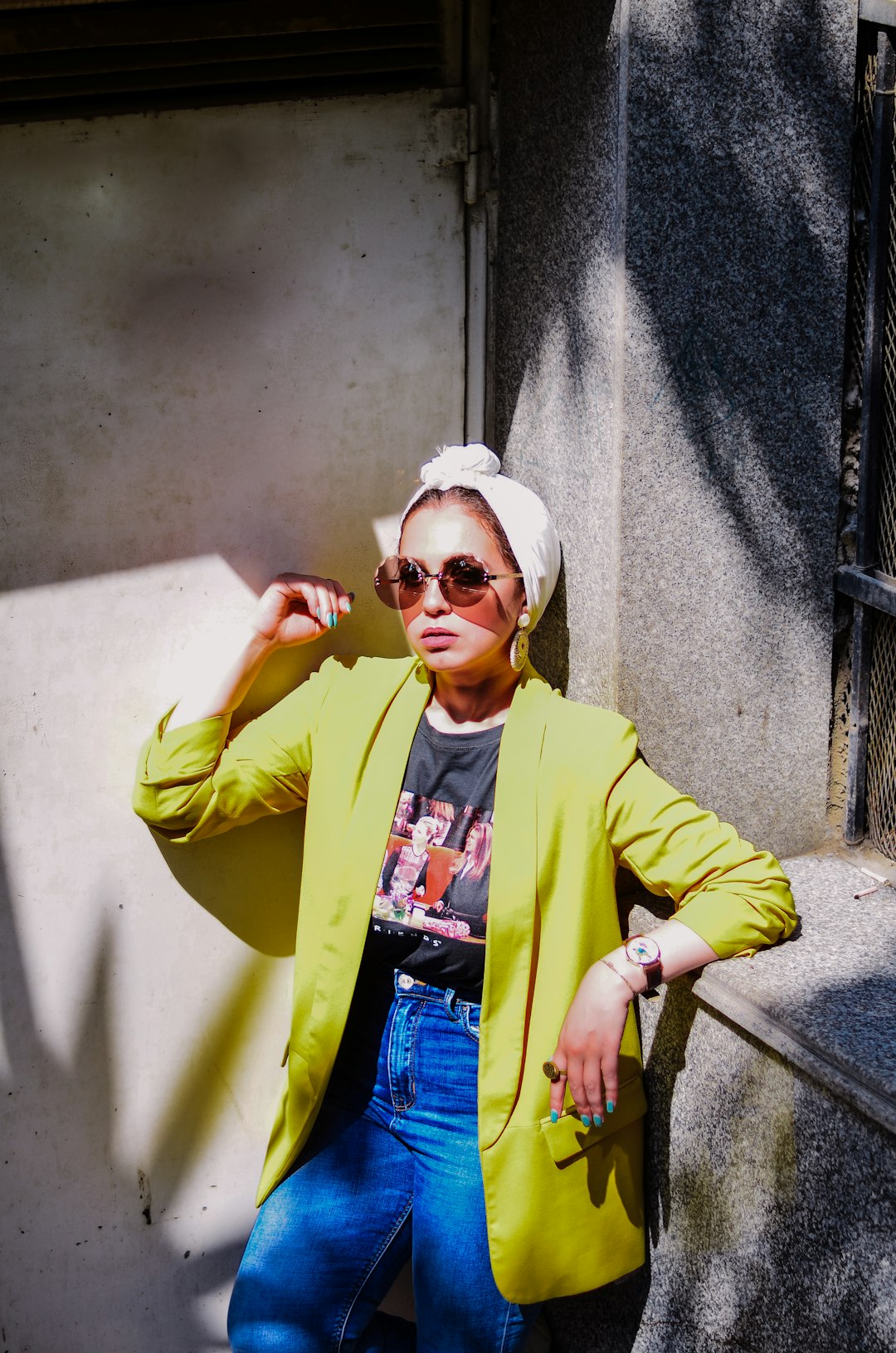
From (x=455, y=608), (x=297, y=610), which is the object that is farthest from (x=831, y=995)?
(x=297, y=610)

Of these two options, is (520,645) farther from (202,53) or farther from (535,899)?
(202,53)

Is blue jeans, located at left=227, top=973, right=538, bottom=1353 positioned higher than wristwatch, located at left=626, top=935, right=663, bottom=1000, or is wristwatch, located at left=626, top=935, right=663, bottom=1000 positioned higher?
wristwatch, located at left=626, top=935, right=663, bottom=1000

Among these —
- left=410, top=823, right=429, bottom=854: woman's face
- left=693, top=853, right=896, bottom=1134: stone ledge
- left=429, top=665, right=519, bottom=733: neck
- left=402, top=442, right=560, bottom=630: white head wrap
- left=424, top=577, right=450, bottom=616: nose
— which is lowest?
left=693, top=853, right=896, bottom=1134: stone ledge

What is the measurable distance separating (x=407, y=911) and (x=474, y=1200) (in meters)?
0.61

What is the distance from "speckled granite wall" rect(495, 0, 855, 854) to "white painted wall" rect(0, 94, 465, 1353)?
0.32m

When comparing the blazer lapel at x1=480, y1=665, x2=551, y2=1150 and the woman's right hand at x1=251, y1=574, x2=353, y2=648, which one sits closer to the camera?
the blazer lapel at x1=480, y1=665, x2=551, y2=1150

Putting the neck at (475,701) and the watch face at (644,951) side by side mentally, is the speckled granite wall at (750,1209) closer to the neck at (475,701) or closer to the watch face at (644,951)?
the watch face at (644,951)

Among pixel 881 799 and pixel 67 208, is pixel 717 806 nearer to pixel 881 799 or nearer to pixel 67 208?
pixel 881 799

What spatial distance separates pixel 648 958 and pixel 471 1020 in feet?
1.44

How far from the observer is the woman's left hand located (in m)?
2.25

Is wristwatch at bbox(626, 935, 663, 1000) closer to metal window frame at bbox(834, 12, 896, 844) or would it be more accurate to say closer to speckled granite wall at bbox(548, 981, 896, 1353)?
speckled granite wall at bbox(548, 981, 896, 1353)

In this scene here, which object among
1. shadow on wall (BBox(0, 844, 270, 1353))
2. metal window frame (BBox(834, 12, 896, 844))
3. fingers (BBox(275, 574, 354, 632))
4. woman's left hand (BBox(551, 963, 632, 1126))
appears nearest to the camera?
woman's left hand (BBox(551, 963, 632, 1126))

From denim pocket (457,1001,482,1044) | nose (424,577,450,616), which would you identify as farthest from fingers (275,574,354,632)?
denim pocket (457,1001,482,1044)

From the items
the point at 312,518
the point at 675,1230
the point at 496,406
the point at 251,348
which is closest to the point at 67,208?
the point at 251,348
